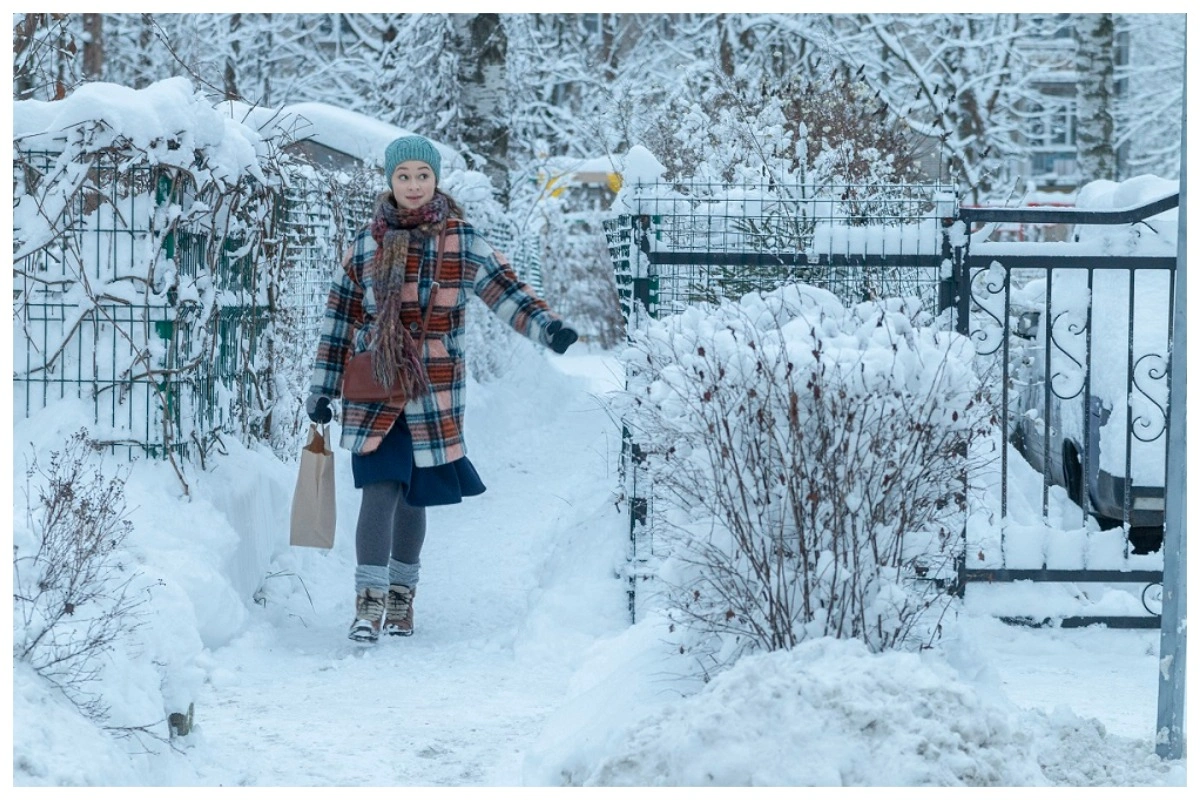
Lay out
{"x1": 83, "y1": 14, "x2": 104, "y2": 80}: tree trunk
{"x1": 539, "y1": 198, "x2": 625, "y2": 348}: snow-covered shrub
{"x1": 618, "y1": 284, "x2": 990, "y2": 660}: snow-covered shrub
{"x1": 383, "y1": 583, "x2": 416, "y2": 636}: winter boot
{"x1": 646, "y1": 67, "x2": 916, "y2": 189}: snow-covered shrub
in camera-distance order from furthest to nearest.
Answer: {"x1": 83, "y1": 14, "x2": 104, "y2": 80}: tree trunk
{"x1": 539, "y1": 198, "x2": 625, "y2": 348}: snow-covered shrub
{"x1": 646, "y1": 67, "x2": 916, "y2": 189}: snow-covered shrub
{"x1": 383, "y1": 583, "x2": 416, "y2": 636}: winter boot
{"x1": 618, "y1": 284, "x2": 990, "y2": 660}: snow-covered shrub

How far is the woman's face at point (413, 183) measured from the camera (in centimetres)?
521

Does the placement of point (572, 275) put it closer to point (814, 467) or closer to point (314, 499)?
point (314, 499)

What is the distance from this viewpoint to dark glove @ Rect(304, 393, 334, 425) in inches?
208

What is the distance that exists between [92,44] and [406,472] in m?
17.2

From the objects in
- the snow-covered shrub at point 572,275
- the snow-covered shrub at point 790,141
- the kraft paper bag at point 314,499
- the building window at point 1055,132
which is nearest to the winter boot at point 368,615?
the kraft paper bag at point 314,499

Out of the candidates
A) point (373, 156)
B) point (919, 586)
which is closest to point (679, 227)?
point (919, 586)

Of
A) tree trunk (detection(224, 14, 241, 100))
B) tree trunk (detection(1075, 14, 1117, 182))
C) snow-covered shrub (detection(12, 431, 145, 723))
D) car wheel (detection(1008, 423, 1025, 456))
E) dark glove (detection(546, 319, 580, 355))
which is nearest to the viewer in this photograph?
snow-covered shrub (detection(12, 431, 145, 723))

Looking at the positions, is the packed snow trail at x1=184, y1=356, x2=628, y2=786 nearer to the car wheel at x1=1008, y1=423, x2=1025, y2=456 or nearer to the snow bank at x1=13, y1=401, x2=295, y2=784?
the snow bank at x1=13, y1=401, x2=295, y2=784

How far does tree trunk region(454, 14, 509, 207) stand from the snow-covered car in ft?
24.0

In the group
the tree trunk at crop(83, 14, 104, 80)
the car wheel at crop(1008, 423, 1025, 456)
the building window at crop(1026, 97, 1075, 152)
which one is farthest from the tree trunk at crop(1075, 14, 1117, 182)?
the building window at crop(1026, 97, 1075, 152)

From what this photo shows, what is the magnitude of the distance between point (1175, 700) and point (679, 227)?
256 cm

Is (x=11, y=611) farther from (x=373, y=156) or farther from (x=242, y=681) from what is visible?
(x=373, y=156)

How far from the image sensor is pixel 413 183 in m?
5.21

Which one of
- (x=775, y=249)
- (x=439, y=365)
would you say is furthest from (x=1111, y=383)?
(x=439, y=365)
